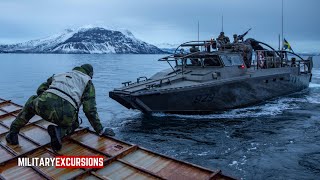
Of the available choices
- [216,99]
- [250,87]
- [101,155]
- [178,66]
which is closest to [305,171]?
[101,155]

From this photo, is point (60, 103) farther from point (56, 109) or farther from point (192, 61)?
point (192, 61)

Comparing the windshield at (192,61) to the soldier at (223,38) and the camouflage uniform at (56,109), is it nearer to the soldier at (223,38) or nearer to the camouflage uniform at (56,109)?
the soldier at (223,38)

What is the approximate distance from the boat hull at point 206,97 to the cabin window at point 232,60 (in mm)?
1067

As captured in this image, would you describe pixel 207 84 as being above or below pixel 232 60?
below

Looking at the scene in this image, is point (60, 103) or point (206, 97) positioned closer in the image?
point (60, 103)

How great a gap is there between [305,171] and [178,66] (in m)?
10.1

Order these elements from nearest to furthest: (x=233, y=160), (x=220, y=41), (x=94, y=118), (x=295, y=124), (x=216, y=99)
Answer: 1. (x=94, y=118)
2. (x=233, y=160)
3. (x=295, y=124)
4. (x=216, y=99)
5. (x=220, y=41)

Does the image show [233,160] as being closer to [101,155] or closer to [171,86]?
[101,155]

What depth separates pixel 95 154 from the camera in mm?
6566

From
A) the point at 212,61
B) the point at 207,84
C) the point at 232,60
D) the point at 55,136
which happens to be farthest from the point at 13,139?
the point at 232,60

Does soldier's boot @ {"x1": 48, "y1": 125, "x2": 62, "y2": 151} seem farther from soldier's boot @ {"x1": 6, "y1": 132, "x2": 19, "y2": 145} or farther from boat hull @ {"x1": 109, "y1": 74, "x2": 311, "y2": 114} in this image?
boat hull @ {"x1": 109, "y1": 74, "x2": 311, "y2": 114}

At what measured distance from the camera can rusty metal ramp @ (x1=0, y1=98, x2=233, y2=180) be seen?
565cm

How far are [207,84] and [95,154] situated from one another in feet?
28.7

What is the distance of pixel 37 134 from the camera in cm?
781
